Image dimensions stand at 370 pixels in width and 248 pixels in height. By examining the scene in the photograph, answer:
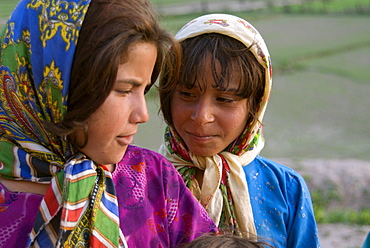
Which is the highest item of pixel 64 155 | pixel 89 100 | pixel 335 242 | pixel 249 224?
pixel 89 100

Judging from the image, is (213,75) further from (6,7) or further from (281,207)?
(6,7)

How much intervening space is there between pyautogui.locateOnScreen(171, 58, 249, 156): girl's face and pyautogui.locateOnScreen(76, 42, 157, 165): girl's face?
517 mm

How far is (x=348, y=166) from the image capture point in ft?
15.1

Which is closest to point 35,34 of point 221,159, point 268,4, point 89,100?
point 89,100

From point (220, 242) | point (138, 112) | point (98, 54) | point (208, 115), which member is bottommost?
point (220, 242)

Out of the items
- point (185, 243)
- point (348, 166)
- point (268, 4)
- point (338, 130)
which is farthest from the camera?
point (268, 4)

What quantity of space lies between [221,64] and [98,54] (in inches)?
28.7

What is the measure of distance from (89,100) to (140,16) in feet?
A: 0.97

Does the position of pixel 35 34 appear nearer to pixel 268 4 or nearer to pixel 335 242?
pixel 335 242

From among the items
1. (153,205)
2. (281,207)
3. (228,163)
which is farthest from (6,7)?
(153,205)

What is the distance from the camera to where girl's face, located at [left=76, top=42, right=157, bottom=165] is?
1.66 m

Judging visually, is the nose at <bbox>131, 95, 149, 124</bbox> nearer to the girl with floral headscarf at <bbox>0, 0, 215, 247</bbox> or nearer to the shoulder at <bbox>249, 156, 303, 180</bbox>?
the girl with floral headscarf at <bbox>0, 0, 215, 247</bbox>

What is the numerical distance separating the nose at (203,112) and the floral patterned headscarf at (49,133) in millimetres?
566

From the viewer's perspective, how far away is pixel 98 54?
63.2 inches
